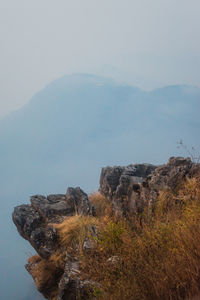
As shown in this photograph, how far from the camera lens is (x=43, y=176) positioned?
10919 centimetres

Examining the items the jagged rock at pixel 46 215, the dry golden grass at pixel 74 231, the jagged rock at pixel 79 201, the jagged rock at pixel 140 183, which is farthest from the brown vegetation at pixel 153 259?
the jagged rock at pixel 79 201

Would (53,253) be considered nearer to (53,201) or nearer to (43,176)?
(53,201)

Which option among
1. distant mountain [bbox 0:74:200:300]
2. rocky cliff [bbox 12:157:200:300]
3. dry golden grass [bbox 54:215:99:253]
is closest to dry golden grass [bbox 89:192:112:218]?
rocky cliff [bbox 12:157:200:300]

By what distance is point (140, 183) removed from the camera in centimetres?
838

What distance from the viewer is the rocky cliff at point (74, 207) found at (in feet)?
23.4

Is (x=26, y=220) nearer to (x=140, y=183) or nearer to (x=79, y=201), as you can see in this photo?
(x=79, y=201)

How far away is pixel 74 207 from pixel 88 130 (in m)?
121

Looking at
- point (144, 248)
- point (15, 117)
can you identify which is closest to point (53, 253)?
point (144, 248)

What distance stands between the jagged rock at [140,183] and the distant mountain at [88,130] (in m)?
100

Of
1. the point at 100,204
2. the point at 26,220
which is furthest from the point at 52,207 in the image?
the point at 100,204

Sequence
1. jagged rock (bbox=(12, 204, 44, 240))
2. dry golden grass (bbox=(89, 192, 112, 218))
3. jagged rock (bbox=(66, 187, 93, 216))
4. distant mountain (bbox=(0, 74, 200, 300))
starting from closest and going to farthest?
jagged rock (bbox=(12, 204, 44, 240)) < jagged rock (bbox=(66, 187, 93, 216)) < dry golden grass (bbox=(89, 192, 112, 218)) < distant mountain (bbox=(0, 74, 200, 300))

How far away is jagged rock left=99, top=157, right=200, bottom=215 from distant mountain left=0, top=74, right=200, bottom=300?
10015 cm

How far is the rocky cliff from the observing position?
7125mm

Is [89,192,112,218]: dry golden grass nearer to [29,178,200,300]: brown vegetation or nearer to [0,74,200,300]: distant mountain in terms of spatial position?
[29,178,200,300]: brown vegetation
